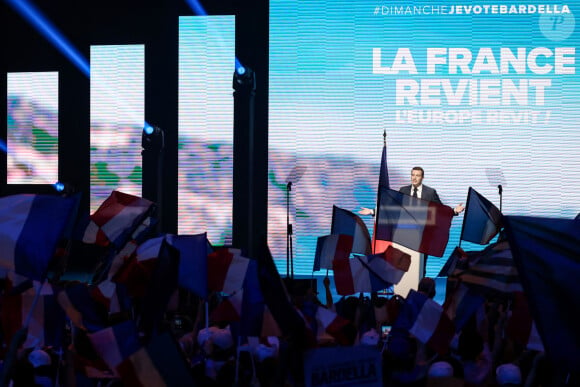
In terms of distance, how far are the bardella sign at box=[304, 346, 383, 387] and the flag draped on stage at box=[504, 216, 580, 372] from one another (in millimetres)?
707

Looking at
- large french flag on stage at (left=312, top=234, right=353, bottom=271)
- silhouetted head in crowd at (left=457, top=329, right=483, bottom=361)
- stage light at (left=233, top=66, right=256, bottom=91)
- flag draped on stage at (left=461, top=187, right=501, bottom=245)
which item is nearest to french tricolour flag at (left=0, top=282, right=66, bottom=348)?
silhouetted head in crowd at (left=457, top=329, right=483, bottom=361)

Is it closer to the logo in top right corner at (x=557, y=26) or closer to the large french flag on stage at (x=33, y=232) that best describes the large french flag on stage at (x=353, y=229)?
the large french flag on stage at (x=33, y=232)

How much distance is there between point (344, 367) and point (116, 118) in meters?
11.3

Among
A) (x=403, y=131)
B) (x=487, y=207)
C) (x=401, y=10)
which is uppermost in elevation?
(x=401, y=10)

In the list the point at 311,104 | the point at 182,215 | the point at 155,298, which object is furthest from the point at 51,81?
the point at 155,298

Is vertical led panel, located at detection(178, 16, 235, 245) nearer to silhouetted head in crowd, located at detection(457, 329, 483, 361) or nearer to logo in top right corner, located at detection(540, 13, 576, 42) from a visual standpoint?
logo in top right corner, located at detection(540, 13, 576, 42)

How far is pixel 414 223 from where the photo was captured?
24.2ft

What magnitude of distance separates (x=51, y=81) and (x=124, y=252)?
8981mm

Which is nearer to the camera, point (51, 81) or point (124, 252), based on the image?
point (124, 252)

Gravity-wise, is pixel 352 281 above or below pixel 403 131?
below

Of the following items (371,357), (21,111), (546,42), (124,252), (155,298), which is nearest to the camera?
(371,357)

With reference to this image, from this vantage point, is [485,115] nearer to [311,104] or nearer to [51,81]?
[311,104]

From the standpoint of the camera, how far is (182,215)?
45.9 feet

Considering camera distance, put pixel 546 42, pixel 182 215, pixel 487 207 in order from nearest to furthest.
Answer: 1. pixel 487 207
2. pixel 546 42
3. pixel 182 215
